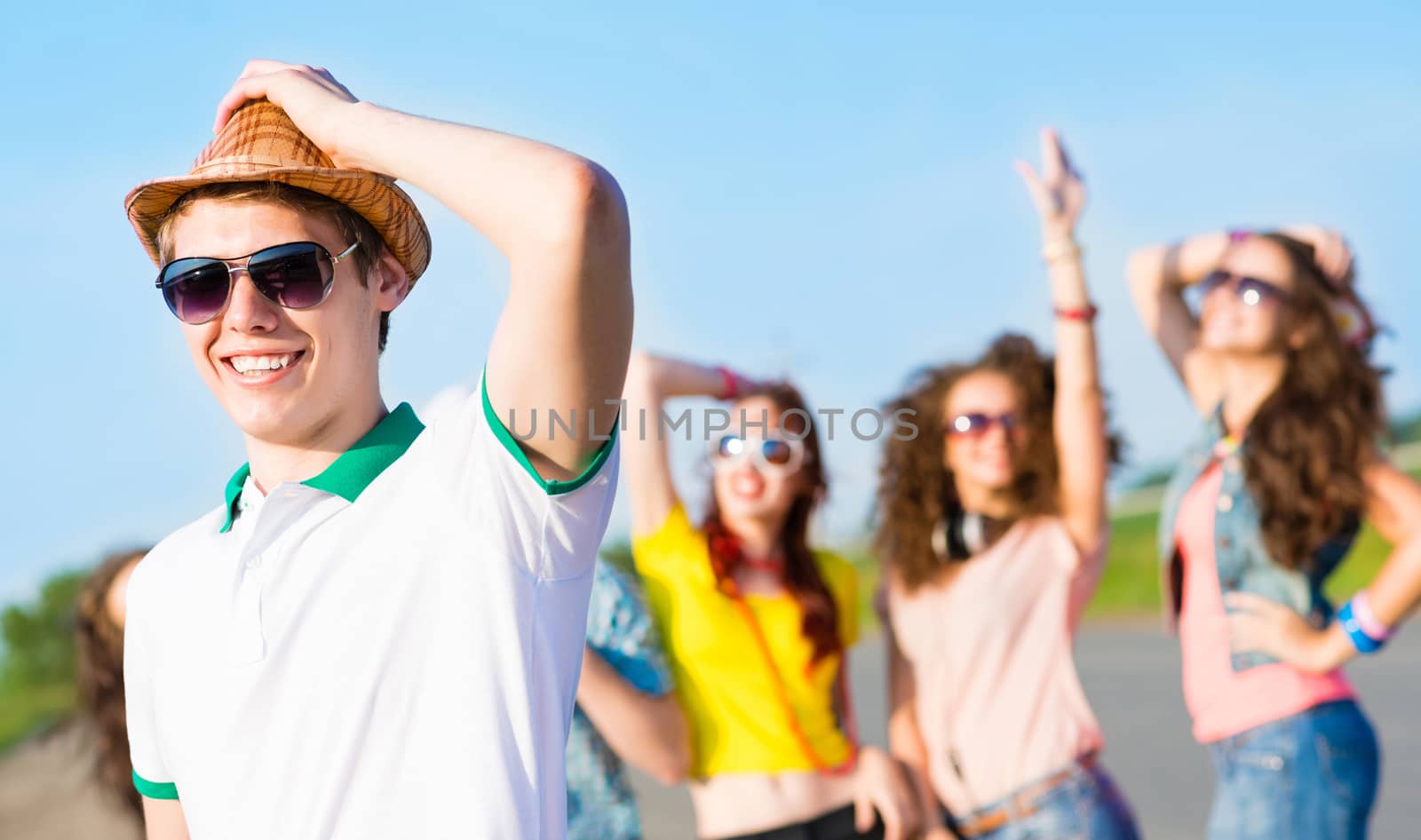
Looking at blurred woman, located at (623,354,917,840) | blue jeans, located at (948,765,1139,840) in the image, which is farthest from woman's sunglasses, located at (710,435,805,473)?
blue jeans, located at (948,765,1139,840)

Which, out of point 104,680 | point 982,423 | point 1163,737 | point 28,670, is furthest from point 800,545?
point 28,670

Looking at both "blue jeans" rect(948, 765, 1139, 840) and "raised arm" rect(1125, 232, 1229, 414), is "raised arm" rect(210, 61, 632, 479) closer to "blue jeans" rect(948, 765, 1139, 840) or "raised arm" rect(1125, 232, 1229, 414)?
"blue jeans" rect(948, 765, 1139, 840)

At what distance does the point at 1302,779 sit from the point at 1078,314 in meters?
1.48

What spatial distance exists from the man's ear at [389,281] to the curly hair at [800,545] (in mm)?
2199

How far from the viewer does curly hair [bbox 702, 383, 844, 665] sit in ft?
12.9

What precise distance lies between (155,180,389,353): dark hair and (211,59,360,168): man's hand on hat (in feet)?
0.29

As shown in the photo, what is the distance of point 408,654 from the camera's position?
1.52m

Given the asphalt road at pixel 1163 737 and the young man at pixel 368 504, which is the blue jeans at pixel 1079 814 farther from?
the asphalt road at pixel 1163 737

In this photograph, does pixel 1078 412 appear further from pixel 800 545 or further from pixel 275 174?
pixel 275 174

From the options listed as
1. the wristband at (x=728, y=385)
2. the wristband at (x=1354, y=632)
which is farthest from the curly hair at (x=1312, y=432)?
the wristband at (x=728, y=385)

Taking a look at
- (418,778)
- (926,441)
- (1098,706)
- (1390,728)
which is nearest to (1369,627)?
(926,441)

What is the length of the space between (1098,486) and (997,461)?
322 millimetres

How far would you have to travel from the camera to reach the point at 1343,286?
13.8ft

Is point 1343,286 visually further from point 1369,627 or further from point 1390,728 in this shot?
point 1390,728
